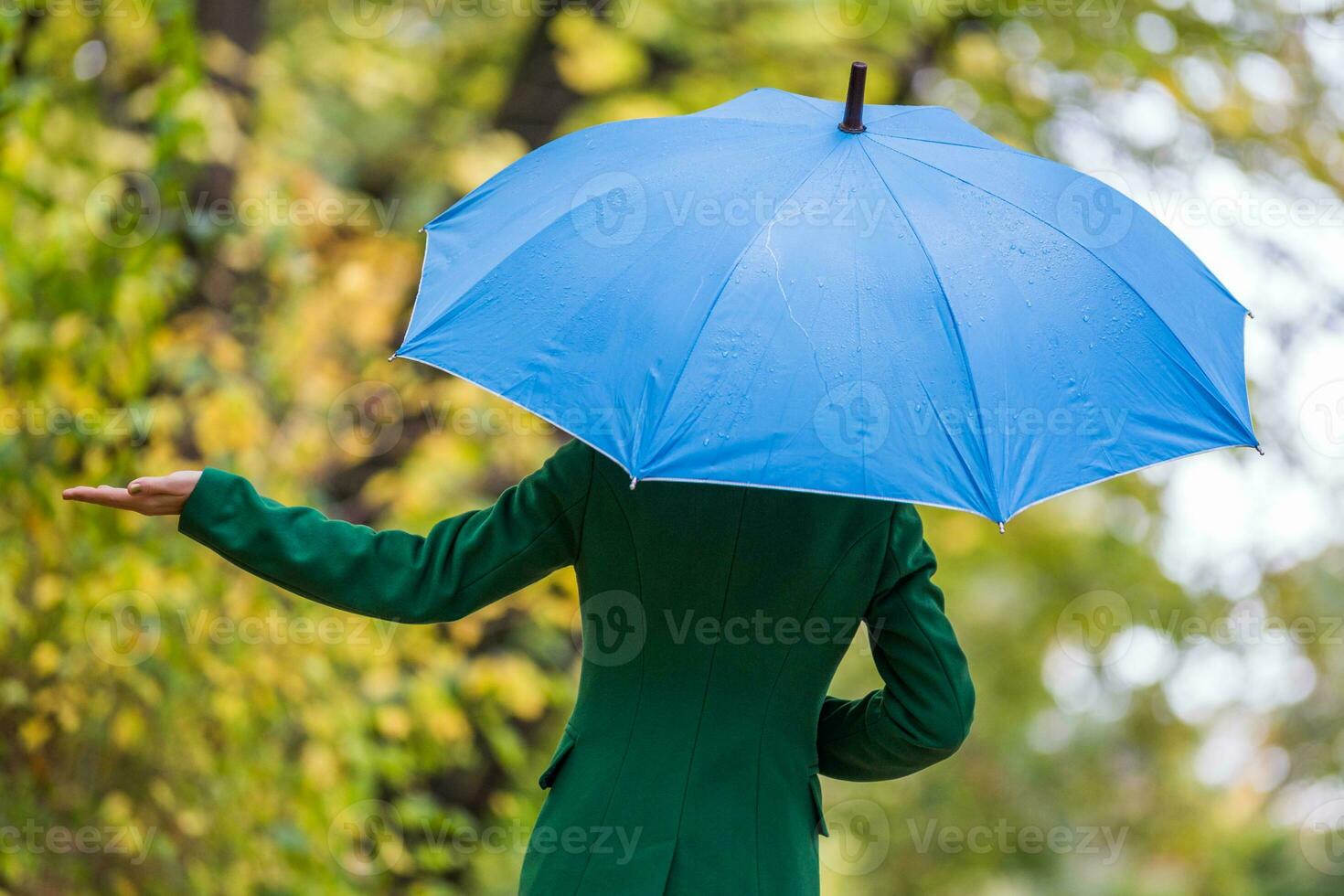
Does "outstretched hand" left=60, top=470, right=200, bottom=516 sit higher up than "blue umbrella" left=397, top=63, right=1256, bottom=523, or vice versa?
"blue umbrella" left=397, top=63, right=1256, bottom=523

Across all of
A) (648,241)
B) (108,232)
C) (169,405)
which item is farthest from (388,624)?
(648,241)

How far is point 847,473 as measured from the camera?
1.62m

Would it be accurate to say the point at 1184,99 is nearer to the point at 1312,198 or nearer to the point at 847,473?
the point at 1312,198

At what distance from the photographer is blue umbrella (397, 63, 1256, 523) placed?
1650 millimetres

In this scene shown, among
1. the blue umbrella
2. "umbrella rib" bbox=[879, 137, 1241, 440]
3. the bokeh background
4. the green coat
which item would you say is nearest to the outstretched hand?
the green coat

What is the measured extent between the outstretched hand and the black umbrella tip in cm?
98

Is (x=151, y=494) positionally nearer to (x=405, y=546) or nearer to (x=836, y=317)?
(x=405, y=546)

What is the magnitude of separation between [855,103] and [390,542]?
2.80 feet

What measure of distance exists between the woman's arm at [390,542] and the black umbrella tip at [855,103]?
579 millimetres

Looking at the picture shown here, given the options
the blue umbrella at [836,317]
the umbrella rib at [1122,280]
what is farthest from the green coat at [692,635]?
the umbrella rib at [1122,280]

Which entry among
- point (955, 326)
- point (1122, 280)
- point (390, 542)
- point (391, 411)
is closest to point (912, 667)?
point (955, 326)

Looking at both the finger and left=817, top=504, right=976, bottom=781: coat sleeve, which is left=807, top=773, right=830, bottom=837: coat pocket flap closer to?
left=817, top=504, right=976, bottom=781: coat sleeve

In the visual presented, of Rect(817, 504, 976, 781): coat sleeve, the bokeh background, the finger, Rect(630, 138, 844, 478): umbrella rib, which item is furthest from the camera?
the bokeh background

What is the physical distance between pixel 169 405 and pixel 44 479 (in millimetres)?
350
